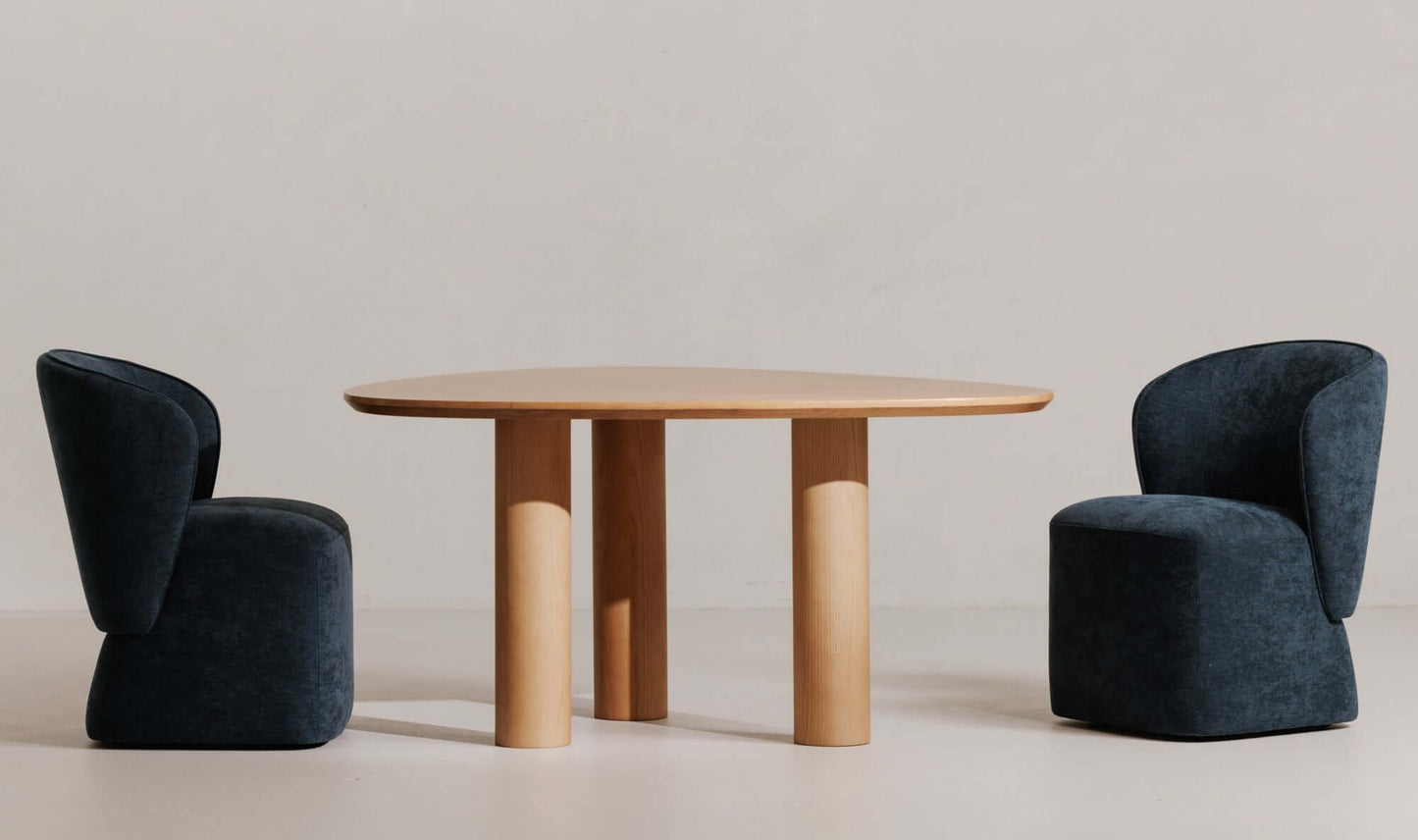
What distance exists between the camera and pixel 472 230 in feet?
16.9

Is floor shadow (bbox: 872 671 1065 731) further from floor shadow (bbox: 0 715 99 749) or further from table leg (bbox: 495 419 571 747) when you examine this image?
floor shadow (bbox: 0 715 99 749)

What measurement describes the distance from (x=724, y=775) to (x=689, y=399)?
66 centimetres

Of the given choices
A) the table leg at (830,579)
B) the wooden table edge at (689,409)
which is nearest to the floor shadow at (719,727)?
the table leg at (830,579)

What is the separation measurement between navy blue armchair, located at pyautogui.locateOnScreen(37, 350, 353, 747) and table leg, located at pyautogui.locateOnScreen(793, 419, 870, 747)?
2.91 ft

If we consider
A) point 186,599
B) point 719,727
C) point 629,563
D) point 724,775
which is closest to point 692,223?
point 629,563

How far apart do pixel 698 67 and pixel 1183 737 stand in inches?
105

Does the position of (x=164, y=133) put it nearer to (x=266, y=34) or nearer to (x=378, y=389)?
(x=266, y=34)

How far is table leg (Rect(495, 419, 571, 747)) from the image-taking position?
3.18 meters

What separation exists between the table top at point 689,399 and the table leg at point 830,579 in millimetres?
111

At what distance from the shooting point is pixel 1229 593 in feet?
10.6

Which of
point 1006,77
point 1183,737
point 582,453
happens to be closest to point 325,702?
point 1183,737

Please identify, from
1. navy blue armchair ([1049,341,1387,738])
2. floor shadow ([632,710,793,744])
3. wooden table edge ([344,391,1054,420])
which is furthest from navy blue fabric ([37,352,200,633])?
navy blue armchair ([1049,341,1387,738])

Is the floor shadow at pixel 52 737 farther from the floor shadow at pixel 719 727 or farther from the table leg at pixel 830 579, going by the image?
the table leg at pixel 830 579

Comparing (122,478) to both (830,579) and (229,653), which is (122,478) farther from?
(830,579)
